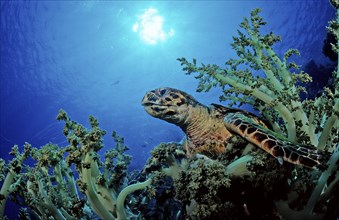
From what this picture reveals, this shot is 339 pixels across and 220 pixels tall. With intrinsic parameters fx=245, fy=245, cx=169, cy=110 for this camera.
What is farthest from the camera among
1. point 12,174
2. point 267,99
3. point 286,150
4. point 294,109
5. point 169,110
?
point 169,110

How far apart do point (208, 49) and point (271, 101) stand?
20.3 meters

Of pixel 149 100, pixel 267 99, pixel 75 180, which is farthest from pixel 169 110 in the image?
pixel 75 180

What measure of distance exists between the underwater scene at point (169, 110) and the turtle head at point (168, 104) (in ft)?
0.05

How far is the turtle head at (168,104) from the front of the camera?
324 cm

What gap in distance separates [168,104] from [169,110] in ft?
0.27

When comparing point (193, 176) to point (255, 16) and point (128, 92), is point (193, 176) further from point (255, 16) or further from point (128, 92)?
point (128, 92)

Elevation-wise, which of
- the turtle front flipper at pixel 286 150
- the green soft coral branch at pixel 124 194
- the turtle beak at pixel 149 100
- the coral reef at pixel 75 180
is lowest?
the turtle front flipper at pixel 286 150

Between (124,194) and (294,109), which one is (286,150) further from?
(124,194)

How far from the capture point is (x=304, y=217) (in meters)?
2.05

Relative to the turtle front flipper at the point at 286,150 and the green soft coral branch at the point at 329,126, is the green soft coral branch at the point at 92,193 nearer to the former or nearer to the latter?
the turtle front flipper at the point at 286,150

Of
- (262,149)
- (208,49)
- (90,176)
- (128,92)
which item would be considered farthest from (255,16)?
(128,92)

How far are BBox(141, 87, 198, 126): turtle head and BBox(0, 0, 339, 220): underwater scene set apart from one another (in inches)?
0.6

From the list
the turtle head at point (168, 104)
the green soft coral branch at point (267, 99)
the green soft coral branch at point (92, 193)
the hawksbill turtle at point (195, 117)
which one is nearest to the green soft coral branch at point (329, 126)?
the green soft coral branch at point (267, 99)

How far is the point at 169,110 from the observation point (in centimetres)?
325
